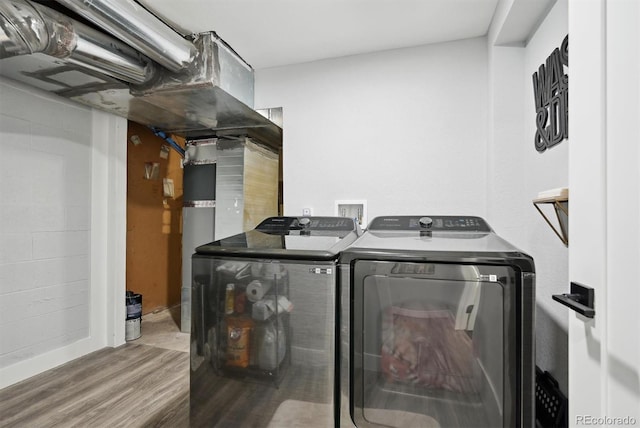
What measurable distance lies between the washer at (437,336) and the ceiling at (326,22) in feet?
5.25

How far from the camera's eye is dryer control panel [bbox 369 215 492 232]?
192 centimetres

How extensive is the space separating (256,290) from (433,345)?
2.73 ft

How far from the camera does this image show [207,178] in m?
3.23

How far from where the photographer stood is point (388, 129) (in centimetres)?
247

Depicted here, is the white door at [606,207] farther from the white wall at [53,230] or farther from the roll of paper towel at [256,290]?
the white wall at [53,230]

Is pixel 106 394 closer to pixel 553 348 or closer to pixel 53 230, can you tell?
pixel 53 230

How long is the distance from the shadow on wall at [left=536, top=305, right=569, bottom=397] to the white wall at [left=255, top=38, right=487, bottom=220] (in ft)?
2.88

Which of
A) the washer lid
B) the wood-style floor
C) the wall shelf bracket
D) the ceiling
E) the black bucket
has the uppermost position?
the ceiling

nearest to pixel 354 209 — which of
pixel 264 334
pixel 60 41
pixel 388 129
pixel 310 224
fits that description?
pixel 310 224

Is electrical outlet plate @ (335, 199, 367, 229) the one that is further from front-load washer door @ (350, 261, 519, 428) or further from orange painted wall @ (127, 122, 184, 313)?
orange painted wall @ (127, 122, 184, 313)

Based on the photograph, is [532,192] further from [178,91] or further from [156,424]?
[156,424]

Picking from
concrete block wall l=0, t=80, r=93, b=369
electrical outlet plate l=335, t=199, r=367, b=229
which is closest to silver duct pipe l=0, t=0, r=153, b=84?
concrete block wall l=0, t=80, r=93, b=369

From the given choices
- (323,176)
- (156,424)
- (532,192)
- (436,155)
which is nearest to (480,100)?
(436,155)

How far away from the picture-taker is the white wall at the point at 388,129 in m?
2.32
